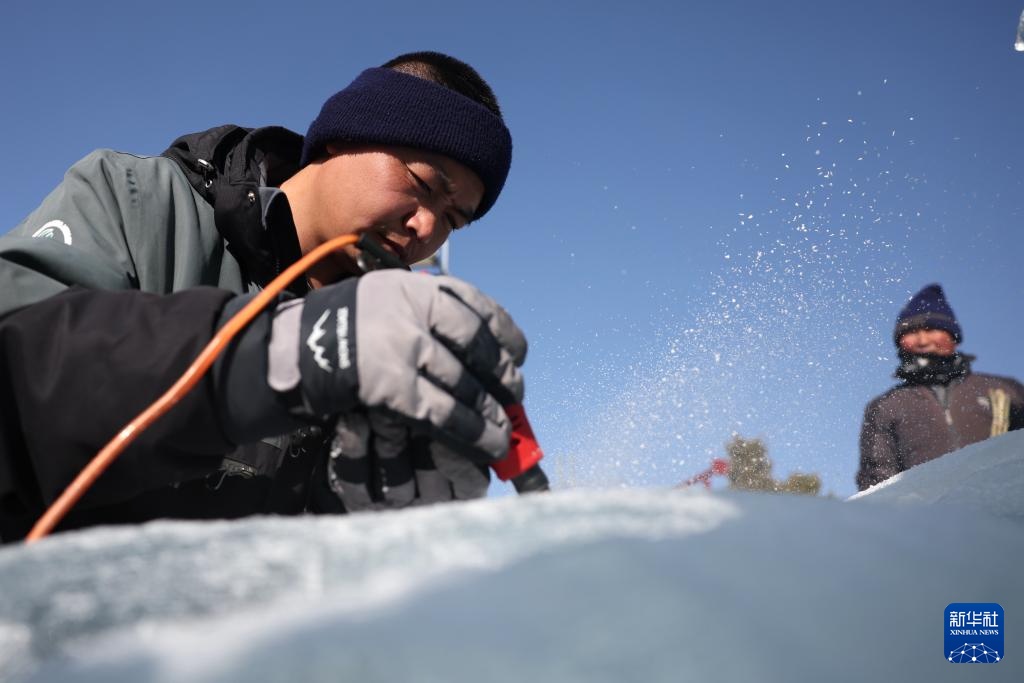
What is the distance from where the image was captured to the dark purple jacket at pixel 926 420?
362cm

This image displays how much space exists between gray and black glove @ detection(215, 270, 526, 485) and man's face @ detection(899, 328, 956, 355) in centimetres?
429

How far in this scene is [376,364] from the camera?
90 cm

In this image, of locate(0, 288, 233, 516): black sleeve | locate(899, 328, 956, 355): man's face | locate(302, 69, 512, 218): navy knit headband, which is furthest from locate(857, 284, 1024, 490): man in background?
locate(0, 288, 233, 516): black sleeve

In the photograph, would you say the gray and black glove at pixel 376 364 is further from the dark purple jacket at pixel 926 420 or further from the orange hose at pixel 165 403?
the dark purple jacket at pixel 926 420

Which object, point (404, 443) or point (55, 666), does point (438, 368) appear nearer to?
point (404, 443)

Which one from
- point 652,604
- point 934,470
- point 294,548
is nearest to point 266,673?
point 294,548

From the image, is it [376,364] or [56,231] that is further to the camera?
[56,231]

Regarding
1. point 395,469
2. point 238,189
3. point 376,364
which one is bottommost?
point 395,469

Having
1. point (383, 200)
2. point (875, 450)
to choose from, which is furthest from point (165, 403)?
point (875, 450)

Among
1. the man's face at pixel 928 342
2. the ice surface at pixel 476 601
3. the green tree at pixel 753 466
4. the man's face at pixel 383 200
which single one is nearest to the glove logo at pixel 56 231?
the man's face at pixel 383 200

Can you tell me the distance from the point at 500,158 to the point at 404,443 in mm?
1547

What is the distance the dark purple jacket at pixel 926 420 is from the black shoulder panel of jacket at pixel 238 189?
10.1 ft

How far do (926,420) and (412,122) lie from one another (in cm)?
343

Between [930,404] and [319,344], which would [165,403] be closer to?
[319,344]
